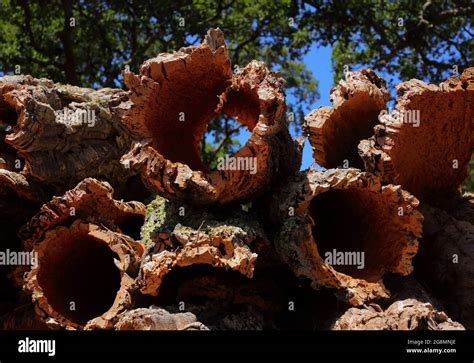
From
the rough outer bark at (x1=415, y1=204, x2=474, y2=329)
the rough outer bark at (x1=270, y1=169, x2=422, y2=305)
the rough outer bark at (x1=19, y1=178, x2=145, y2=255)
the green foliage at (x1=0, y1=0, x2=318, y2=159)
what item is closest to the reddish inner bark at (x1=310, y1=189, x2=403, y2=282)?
the rough outer bark at (x1=270, y1=169, x2=422, y2=305)

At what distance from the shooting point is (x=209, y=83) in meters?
4.59

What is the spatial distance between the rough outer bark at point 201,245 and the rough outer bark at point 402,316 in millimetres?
614

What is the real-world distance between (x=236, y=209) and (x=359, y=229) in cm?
78

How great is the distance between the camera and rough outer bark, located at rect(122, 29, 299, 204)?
13.4ft

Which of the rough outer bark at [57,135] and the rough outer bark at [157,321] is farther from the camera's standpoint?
the rough outer bark at [57,135]

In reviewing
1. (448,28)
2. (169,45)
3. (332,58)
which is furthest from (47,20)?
(448,28)

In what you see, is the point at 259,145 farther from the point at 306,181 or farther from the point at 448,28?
the point at 448,28

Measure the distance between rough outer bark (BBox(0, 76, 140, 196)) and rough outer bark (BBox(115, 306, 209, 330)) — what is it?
1379 millimetres

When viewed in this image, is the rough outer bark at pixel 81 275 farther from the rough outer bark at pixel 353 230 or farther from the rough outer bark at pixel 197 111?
the rough outer bark at pixel 353 230

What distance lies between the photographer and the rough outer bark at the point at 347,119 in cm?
452

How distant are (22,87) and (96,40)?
821 cm

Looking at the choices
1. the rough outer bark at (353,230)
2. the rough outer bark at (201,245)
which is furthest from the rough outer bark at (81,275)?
the rough outer bark at (353,230)

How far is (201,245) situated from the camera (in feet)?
12.6

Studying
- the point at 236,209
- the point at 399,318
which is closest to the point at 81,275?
the point at 236,209
